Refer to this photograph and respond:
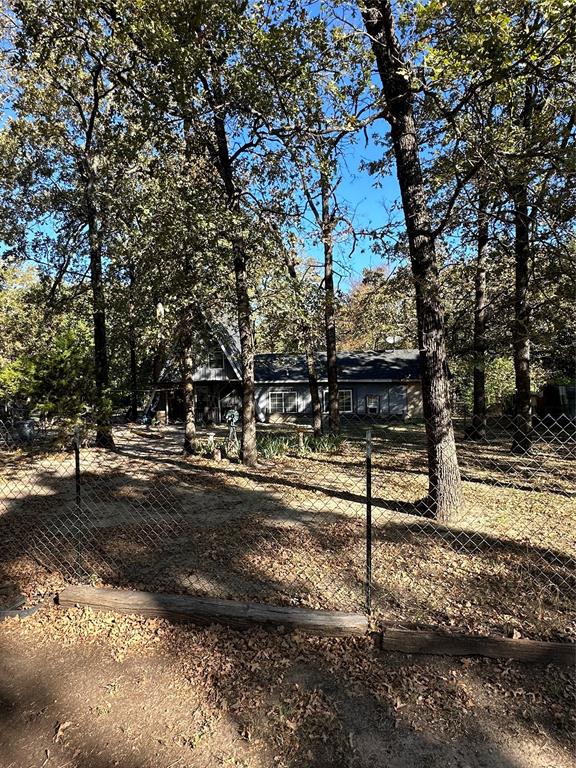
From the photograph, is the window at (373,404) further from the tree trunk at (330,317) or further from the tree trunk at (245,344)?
the tree trunk at (245,344)

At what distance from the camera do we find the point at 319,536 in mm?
5273

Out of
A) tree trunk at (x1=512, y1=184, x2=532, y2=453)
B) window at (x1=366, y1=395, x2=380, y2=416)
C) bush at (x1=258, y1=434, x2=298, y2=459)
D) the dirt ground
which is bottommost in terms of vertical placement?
the dirt ground

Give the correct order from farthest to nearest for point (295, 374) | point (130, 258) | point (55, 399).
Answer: point (295, 374), point (130, 258), point (55, 399)

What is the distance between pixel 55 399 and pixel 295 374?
67.4 ft

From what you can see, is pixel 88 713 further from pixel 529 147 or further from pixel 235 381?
pixel 235 381

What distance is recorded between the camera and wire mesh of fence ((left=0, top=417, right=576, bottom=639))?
11.8 feet

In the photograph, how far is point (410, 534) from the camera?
5.25 metres

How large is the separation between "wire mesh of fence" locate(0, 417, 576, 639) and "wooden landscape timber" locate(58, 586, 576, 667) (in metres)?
0.28

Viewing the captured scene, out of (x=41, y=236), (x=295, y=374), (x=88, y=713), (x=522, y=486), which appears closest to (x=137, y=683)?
(x=88, y=713)

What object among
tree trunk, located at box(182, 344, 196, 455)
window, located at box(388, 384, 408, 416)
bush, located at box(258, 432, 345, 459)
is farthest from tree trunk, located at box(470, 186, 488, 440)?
window, located at box(388, 384, 408, 416)

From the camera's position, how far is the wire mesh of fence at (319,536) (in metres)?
3.60

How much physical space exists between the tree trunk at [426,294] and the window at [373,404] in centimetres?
2098

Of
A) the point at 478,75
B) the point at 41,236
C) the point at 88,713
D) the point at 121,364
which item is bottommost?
the point at 88,713

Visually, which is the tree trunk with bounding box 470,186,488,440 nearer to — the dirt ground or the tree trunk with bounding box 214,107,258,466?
the tree trunk with bounding box 214,107,258,466
